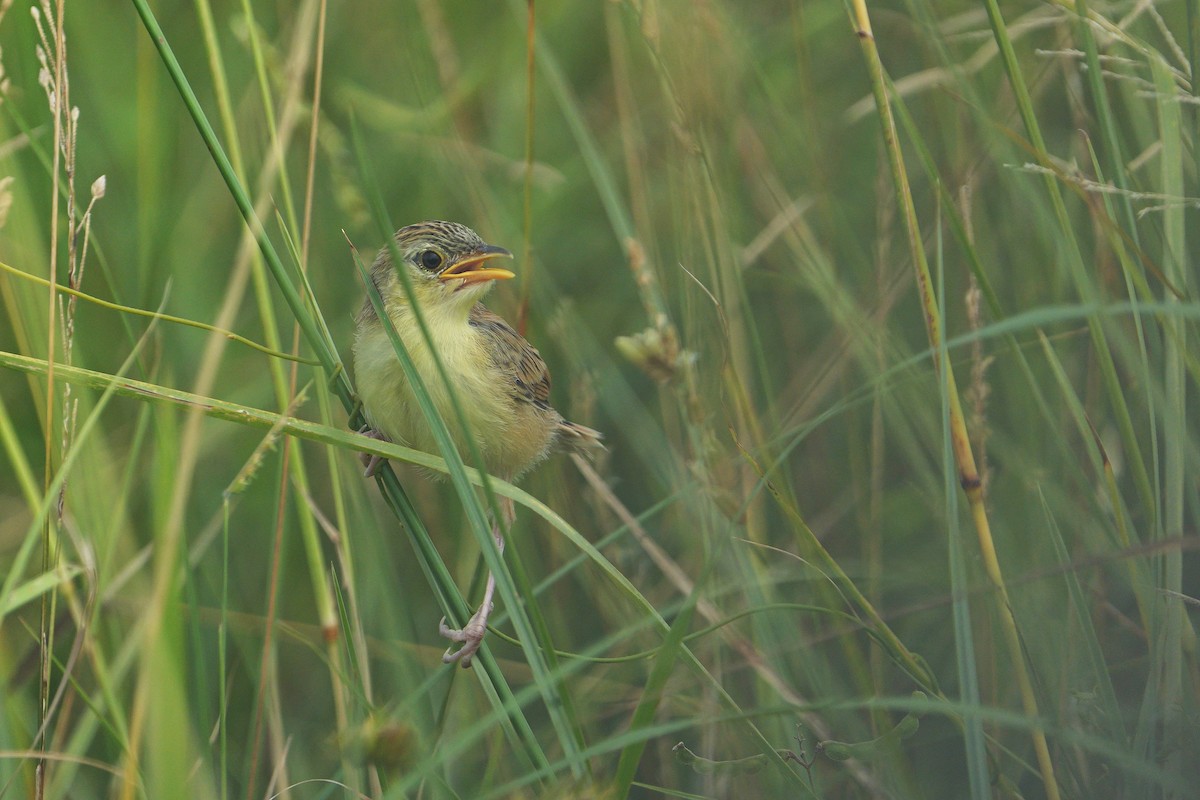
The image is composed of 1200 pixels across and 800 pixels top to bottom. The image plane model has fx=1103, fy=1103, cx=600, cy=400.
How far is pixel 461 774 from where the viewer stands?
305cm

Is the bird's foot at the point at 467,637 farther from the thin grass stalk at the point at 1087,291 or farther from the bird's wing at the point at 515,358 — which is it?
the thin grass stalk at the point at 1087,291

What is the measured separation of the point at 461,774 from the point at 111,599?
3.42 ft

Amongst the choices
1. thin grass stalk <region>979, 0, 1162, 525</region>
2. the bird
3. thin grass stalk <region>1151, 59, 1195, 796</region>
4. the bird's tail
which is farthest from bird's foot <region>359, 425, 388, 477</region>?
thin grass stalk <region>1151, 59, 1195, 796</region>

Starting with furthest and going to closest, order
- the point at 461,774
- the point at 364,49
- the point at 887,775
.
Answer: the point at 364,49, the point at 461,774, the point at 887,775

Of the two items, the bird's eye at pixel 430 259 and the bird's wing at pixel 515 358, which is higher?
the bird's eye at pixel 430 259

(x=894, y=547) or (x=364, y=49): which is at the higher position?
(x=364, y=49)

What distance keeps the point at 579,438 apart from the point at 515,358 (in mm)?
351

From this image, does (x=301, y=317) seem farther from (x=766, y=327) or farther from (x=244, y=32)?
(x=766, y=327)

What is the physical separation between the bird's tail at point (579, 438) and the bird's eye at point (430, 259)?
624 millimetres

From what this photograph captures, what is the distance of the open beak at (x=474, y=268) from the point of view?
2670mm

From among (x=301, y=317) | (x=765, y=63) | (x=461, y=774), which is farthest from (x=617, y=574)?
(x=765, y=63)

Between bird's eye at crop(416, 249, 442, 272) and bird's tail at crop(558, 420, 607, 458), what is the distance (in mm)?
624

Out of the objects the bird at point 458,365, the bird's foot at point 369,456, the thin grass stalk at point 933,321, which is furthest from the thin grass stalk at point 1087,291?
the bird's foot at point 369,456

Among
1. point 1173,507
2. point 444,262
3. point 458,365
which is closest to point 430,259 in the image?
point 444,262
